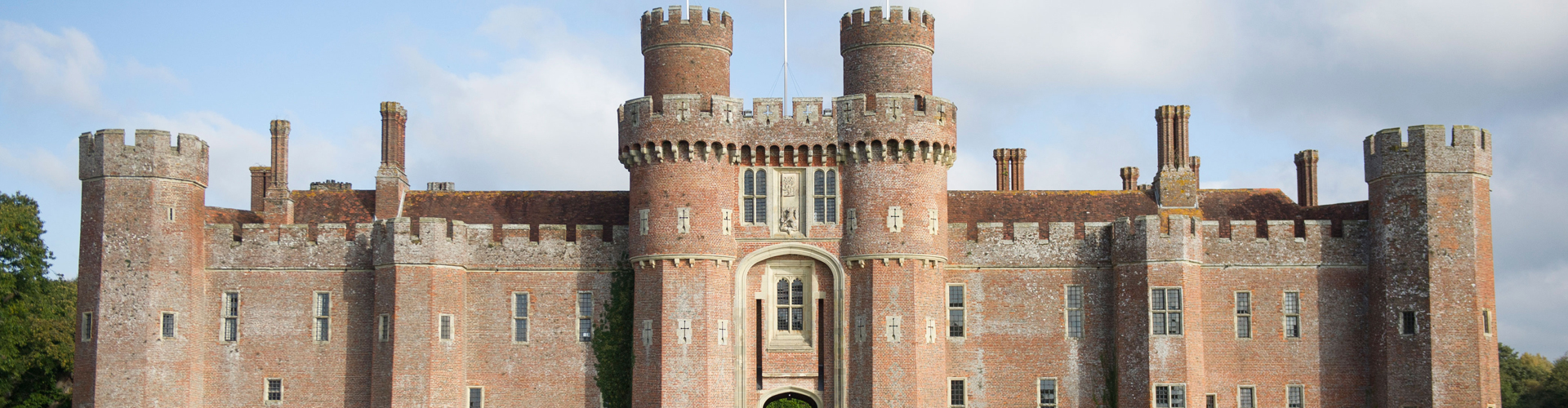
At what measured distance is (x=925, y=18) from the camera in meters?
47.1

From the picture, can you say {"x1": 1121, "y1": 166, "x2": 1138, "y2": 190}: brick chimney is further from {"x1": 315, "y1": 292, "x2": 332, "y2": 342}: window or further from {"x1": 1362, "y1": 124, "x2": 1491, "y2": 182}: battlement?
{"x1": 315, "y1": 292, "x2": 332, "y2": 342}: window

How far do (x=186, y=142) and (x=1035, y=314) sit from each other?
88.2 feet

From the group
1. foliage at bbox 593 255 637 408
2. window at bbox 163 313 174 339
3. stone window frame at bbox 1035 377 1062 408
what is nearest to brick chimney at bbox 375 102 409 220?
window at bbox 163 313 174 339

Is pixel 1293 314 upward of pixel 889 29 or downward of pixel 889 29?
downward

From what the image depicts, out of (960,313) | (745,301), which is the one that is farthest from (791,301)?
(960,313)

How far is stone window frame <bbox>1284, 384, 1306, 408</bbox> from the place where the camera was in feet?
154

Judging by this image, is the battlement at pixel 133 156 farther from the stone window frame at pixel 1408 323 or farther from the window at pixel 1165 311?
the stone window frame at pixel 1408 323

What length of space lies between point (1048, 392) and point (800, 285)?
27.9ft

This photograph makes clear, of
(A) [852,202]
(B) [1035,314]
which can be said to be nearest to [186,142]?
(A) [852,202]

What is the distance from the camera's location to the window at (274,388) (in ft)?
155

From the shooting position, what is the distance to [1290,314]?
155 ft

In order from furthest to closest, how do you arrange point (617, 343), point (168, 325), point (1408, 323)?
point (617, 343), point (168, 325), point (1408, 323)

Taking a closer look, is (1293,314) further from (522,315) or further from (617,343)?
(522,315)

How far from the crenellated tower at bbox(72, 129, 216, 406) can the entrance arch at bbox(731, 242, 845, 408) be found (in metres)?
16.8
